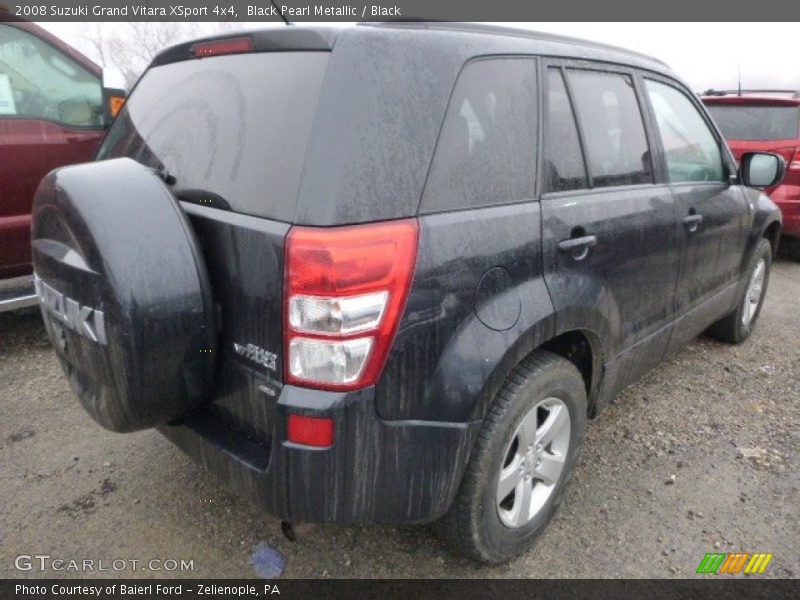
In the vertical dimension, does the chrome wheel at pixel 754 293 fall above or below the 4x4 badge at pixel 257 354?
below

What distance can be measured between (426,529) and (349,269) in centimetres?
126

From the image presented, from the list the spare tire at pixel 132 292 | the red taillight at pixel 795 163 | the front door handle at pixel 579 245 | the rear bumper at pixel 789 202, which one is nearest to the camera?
the spare tire at pixel 132 292

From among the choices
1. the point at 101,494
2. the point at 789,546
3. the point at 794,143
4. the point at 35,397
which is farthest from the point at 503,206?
the point at 794,143

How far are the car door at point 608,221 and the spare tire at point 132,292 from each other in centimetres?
112

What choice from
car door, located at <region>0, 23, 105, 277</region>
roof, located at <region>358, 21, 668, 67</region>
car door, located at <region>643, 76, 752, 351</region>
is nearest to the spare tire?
roof, located at <region>358, 21, 668, 67</region>

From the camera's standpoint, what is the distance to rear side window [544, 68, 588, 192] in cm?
203

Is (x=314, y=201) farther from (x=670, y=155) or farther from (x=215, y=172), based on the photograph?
(x=670, y=155)

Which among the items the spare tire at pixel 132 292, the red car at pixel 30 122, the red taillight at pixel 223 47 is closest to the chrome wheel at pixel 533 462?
the spare tire at pixel 132 292

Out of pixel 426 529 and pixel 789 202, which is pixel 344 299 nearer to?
pixel 426 529

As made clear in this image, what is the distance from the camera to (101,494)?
249 centimetres

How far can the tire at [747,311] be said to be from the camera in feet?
12.6

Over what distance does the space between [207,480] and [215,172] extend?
1448mm

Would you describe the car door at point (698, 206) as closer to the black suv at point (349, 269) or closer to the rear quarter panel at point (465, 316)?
the black suv at point (349, 269)

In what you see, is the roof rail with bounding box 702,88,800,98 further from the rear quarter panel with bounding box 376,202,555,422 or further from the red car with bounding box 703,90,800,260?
the rear quarter panel with bounding box 376,202,555,422
